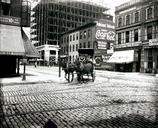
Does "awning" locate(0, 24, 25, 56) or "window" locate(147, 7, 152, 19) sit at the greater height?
"window" locate(147, 7, 152, 19)

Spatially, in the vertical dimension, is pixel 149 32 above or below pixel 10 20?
above

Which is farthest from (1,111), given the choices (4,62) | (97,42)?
(97,42)

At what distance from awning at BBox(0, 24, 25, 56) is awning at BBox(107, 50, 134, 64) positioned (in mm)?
20050

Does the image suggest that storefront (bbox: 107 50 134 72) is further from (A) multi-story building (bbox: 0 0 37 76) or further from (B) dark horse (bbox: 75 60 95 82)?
(B) dark horse (bbox: 75 60 95 82)

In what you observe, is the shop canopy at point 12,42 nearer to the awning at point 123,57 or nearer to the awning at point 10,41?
the awning at point 10,41

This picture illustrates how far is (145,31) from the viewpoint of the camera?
30.5 meters

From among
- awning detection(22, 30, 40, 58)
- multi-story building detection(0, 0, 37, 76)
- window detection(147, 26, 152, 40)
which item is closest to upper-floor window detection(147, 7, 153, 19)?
window detection(147, 26, 152, 40)

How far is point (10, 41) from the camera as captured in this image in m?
16.8

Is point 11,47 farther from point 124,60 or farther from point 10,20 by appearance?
point 124,60

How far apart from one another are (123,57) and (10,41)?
21667 mm

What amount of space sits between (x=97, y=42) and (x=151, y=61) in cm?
1610

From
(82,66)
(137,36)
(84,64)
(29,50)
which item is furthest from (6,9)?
(137,36)

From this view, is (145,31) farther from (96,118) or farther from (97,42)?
(96,118)

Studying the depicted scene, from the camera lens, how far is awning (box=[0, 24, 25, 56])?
15997mm
